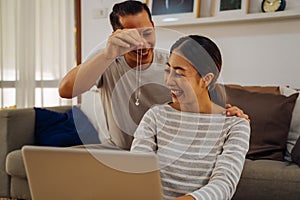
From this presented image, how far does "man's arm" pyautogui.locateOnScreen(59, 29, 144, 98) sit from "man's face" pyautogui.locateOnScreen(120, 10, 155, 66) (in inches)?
0.5

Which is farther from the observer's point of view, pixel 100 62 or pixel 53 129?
pixel 53 129

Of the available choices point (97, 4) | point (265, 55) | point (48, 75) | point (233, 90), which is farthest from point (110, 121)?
point (48, 75)

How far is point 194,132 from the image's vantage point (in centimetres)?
71

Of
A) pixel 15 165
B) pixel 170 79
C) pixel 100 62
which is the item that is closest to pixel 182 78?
pixel 170 79

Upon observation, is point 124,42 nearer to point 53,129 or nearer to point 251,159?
point 251,159

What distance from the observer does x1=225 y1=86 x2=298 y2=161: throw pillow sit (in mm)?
2016

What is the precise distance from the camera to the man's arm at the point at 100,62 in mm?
600

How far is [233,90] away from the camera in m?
2.29

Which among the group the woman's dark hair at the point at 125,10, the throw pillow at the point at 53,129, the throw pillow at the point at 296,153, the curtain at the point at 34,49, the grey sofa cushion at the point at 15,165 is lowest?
the grey sofa cushion at the point at 15,165

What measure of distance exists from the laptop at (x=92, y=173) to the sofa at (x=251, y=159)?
1.22m

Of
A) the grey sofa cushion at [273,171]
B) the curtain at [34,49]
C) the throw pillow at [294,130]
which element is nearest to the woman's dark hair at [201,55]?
the grey sofa cushion at [273,171]

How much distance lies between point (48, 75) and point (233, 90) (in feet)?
6.41

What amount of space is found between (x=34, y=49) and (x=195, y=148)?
3.07 meters

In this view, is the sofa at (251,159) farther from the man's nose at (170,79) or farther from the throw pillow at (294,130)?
the man's nose at (170,79)
